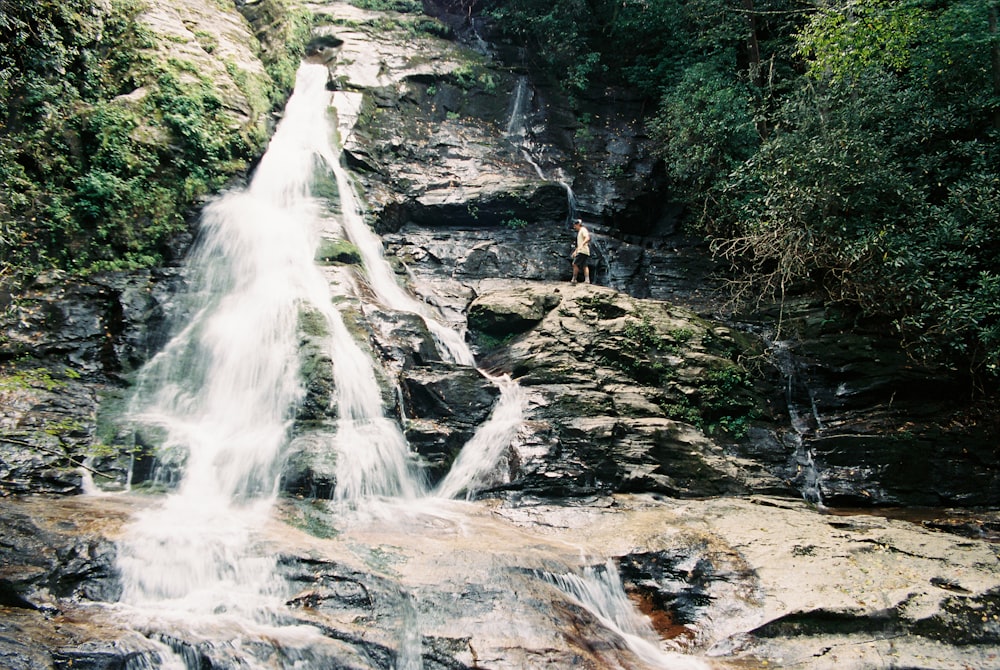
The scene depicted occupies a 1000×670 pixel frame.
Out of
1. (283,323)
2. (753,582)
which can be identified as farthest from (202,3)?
(753,582)

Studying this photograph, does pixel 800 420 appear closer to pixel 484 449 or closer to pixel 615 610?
pixel 484 449

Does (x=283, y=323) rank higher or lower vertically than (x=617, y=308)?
lower

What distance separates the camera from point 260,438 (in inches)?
331

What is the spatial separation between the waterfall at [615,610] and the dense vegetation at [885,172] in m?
6.31

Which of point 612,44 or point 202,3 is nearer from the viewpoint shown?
point 202,3

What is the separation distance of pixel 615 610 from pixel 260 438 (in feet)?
16.5

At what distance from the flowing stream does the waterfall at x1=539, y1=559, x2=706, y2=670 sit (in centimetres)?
2

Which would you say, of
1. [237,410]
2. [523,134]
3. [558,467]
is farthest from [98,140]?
[523,134]

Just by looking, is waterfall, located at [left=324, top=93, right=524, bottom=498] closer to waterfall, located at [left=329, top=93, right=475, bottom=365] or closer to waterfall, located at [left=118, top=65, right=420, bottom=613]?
waterfall, located at [left=329, top=93, right=475, bottom=365]

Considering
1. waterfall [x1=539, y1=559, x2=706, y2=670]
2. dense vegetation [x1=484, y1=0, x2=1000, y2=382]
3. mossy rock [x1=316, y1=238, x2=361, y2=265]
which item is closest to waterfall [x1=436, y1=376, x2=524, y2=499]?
waterfall [x1=539, y1=559, x2=706, y2=670]

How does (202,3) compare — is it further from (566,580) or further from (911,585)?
(911,585)

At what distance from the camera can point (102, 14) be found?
1206 cm

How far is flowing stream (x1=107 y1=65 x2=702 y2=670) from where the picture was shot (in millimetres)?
5125

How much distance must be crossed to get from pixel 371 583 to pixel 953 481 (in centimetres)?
825
